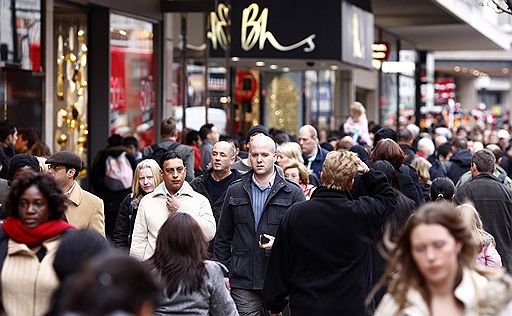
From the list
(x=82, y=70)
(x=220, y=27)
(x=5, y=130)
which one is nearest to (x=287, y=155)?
(x=5, y=130)

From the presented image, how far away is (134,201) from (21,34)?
20.5 feet

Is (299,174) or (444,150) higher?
(299,174)

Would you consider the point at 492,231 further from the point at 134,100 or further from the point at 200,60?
the point at 200,60

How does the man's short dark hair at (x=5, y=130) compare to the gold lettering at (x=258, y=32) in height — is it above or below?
below

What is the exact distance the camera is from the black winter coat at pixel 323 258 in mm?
8438

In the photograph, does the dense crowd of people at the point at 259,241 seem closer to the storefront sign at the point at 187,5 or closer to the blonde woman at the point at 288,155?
the blonde woman at the point at 288,155

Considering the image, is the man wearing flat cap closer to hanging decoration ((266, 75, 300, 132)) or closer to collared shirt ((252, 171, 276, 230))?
collared shirt ((252, 171, 276, 230))

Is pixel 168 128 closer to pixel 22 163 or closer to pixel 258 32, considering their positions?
pixel 22 163

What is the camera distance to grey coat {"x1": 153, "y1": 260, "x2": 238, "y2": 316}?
24.1 ft

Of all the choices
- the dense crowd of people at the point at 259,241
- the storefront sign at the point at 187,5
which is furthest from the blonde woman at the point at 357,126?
the dense crowd of people at the point at 259,241

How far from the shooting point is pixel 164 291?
24.1 ft

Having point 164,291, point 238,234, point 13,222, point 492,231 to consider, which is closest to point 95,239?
point 13,222

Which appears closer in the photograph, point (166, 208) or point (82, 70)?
point (166, 208)

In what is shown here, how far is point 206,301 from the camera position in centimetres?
745
